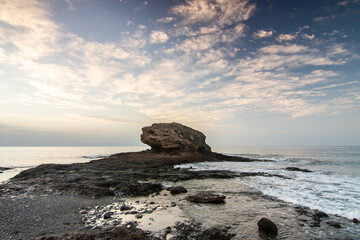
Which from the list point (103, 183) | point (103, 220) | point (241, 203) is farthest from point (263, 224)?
point (103, 183)

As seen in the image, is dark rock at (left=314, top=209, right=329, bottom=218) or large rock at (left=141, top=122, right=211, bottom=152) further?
large rock at (left=141, top=122, right=211, bottom=152)

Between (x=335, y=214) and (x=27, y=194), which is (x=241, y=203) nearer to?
(x=335, y=214)

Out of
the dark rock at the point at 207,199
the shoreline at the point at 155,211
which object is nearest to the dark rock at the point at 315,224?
the shoreline at the point at 155,211

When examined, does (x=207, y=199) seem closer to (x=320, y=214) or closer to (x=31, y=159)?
(x=320, y=214)

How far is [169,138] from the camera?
44.0 meters

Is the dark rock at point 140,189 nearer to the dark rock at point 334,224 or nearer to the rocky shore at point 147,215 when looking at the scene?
the rocky shore at point 147,215

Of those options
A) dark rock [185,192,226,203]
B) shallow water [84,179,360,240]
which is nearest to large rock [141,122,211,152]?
shallow water [84,179,360,240]

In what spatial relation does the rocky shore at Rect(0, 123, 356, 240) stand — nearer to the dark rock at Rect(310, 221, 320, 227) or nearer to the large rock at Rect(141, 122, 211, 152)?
the dark rock at Rect(310, 221, 320, 227)

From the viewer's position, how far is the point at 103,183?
14219mm

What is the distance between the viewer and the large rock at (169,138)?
44.0m

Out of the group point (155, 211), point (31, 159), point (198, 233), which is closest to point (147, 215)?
point (155, 211)

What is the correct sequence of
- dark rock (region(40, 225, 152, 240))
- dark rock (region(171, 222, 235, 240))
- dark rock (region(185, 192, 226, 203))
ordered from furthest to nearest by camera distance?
dark rock (region(185, 192, 226, 203)) → dark rock (region(171, 222, 235, 240)) → dark rock (region(40, 225, 152, 240))

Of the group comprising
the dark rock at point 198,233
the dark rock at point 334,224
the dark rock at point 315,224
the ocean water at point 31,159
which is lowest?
the ocean water at point 31,159

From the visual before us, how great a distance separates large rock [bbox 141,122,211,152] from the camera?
44.0m
